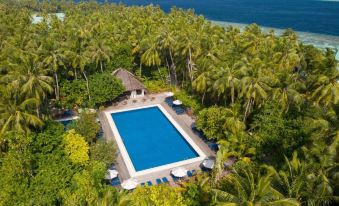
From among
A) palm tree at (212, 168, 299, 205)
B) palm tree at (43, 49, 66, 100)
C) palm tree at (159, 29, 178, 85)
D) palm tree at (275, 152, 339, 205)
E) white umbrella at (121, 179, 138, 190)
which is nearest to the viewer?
palm tree at (212, 168, 299, 205)

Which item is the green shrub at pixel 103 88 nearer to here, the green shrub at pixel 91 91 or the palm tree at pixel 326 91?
the green shrub at pixel 91 91

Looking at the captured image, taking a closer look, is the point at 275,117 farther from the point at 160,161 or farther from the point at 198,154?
the point at 160,161

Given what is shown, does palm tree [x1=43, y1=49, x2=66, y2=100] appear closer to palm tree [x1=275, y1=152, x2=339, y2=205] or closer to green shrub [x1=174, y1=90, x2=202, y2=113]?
green shrub [x1=174, y1=90, x2=202, y2=113]

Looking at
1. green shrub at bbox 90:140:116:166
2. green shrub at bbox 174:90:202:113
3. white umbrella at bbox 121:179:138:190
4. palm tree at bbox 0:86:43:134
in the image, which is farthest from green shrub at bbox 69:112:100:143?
green shrub at bbox 174:90:202:113

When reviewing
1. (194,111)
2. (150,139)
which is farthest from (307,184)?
(194,111)

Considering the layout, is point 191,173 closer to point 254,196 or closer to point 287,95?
point 287,95

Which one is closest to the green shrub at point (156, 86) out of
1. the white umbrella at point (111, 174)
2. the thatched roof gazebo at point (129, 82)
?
the thatched roof gazebo at point (129, 82)

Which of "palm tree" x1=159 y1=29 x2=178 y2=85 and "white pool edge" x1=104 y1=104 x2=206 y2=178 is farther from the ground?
"palm tree" x1=159 y1=29 x2=178 y2=85
